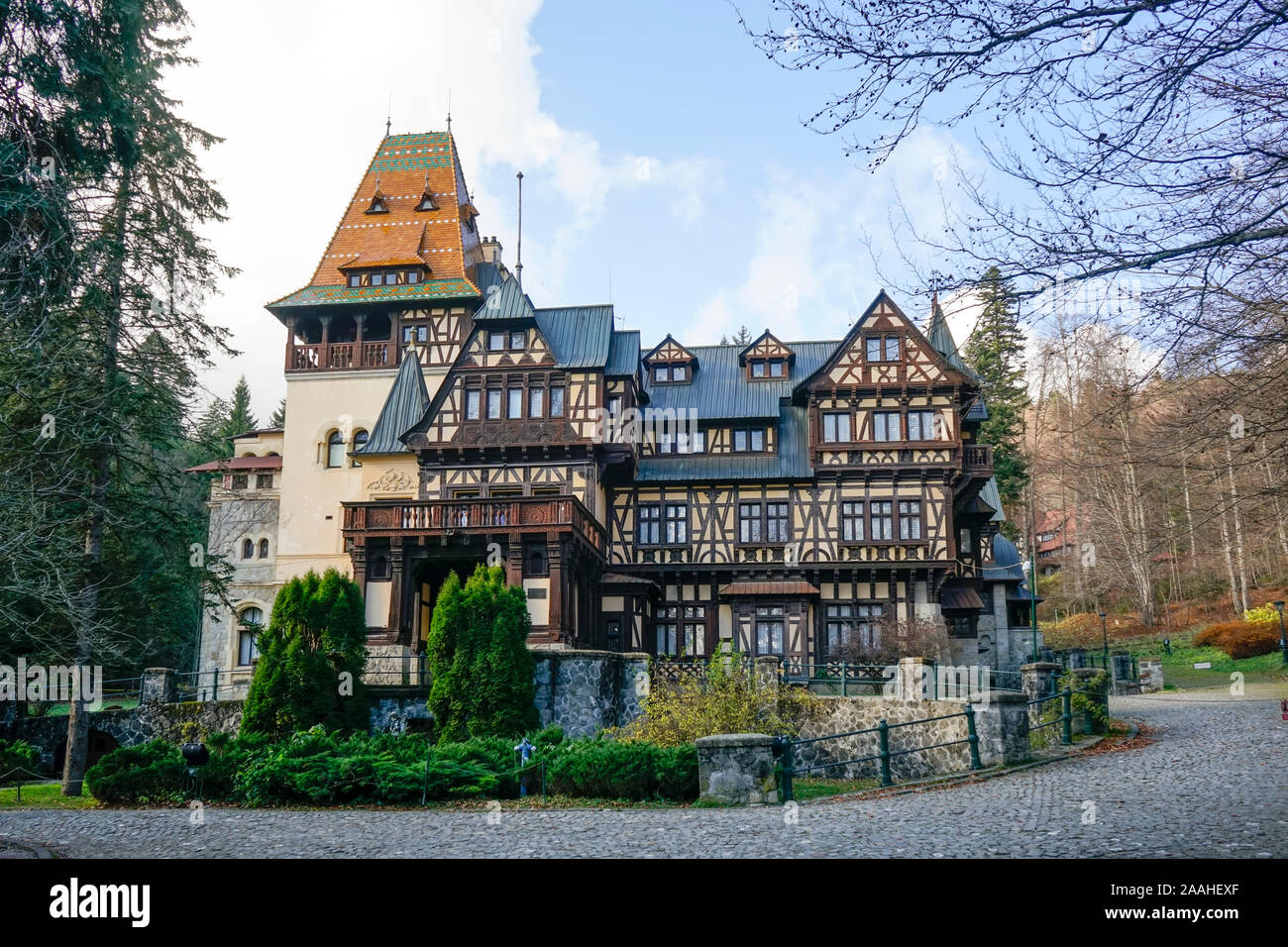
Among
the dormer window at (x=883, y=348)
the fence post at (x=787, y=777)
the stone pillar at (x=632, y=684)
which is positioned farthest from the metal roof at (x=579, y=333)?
the fence post at (x=787, y=777)

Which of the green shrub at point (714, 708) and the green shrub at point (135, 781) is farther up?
the green shrub at point (714, 708)

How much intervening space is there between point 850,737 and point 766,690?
123 inches

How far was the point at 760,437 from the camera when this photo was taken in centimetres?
3656

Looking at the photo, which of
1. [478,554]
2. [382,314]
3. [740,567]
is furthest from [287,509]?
[740,567]

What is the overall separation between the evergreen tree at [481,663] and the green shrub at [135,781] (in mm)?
5894

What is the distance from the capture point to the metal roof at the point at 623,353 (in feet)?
115

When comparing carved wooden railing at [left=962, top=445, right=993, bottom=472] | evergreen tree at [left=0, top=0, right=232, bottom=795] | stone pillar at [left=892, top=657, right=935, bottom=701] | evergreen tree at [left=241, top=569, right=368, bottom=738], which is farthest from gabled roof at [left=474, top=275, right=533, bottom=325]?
stone pillar at [left=892, top=657, right=935, bottom=701]

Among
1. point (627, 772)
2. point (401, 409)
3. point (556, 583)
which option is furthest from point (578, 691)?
point (401, 409)

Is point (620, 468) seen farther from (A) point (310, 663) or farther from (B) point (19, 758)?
(B) point (19, 758)

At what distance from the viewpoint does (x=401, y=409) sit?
35.6 metres

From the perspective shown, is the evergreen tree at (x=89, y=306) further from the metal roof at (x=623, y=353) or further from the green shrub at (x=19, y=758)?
the metal roof at (x=623, y=353)

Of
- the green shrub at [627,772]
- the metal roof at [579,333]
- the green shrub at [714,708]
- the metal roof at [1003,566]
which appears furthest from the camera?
the metal roof at [1003,566]

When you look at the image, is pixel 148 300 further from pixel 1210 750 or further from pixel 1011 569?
pixel 1011 569

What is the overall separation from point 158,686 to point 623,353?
17.6m
